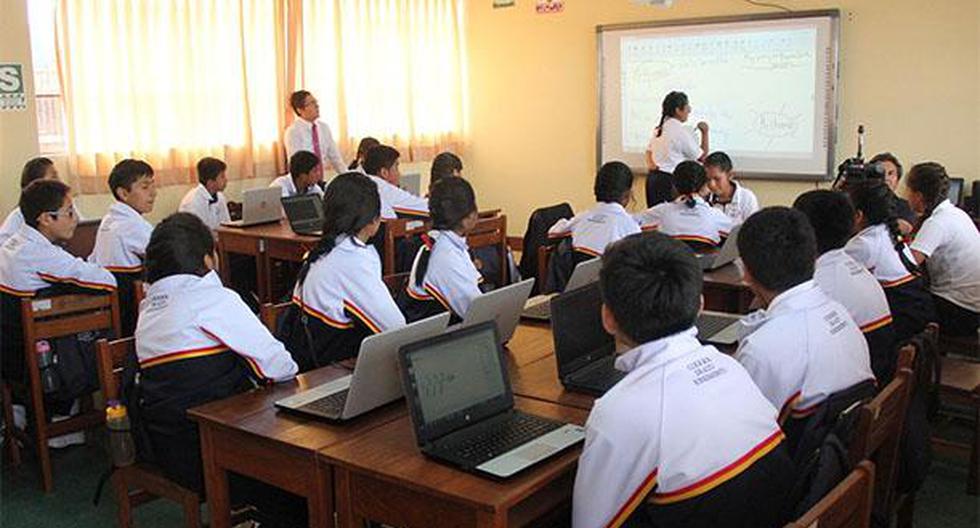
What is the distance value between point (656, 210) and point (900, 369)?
2.52m

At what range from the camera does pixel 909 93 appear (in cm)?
663

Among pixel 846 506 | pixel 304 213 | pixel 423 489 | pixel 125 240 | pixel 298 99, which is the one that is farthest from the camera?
pixel 298 99

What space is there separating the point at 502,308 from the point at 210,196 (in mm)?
3909

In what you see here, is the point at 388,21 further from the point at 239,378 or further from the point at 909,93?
the point at 239,378

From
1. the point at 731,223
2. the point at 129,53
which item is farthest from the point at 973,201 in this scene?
the point at 129,53

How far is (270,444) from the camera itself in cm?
214

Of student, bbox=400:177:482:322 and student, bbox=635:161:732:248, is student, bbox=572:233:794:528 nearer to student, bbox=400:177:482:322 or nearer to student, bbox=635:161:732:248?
student, bbox=400:177:482:322

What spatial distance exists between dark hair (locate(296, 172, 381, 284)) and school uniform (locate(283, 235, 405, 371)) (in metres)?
0.02

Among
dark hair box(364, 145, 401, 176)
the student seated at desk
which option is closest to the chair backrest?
the student seated at desk

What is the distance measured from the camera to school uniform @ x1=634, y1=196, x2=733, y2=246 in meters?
4.54

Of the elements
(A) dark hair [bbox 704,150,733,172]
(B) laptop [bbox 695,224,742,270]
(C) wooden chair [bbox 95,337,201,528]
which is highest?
(A) dark hair [bbox 704,150,733,172]

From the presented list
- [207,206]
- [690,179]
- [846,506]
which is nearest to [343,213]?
[846,506]

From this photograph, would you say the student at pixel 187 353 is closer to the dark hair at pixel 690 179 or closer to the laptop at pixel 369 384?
the laptop at pixel 369 384

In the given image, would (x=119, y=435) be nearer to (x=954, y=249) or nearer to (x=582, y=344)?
(x=582, y=344)
